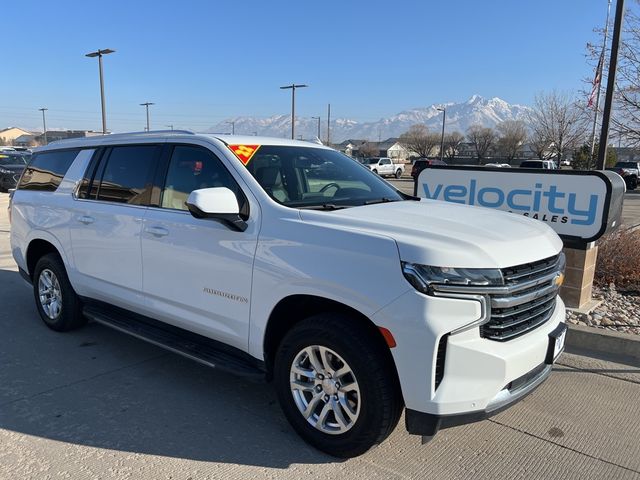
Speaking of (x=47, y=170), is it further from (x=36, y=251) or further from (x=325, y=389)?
(x=325, y=389)

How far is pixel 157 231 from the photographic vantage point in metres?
3.91

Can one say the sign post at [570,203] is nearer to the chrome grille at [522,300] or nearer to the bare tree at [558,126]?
the chrome grille at [522,300]

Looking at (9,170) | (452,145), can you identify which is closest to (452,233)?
(9,170)

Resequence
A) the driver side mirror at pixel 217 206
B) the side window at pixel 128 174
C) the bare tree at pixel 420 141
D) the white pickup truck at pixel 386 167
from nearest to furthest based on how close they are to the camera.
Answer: the driver side mirror at pixel 217 206
the side window at pixel 128 174
the white pickup truck at pixel 386 167
the bare tree at pixel 420 141

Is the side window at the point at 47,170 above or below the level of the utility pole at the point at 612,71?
below

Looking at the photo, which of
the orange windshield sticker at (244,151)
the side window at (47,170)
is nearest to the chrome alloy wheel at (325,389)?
the orange windshield sticker at (244,151)

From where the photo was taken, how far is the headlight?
263cm

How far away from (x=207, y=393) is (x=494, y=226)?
2.42 m

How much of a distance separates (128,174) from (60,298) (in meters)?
1.64

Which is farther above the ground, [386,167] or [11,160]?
[11,160]

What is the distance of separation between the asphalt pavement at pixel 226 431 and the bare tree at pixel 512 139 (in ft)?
232

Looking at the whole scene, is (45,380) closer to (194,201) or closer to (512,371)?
(194,201)

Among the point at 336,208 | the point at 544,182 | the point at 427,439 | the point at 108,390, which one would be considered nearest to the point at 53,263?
the point at 108,390

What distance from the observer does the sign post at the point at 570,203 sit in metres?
5.57
